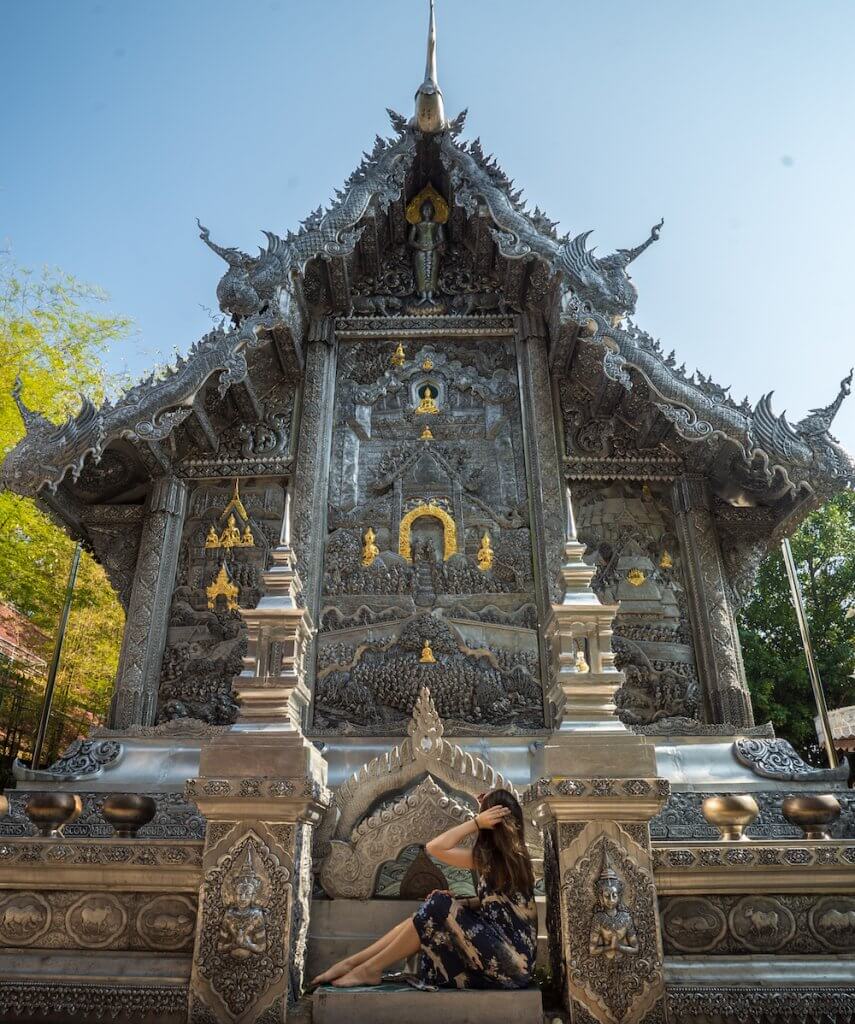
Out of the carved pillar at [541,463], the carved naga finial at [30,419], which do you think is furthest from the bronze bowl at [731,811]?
the carved naga finial at [30,419]

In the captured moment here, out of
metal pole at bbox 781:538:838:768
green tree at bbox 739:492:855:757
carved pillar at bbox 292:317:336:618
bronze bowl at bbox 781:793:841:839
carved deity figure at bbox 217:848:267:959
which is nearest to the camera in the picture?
carved deity figure at bbox 217:848:267:959

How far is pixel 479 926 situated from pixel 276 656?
1.54 metres

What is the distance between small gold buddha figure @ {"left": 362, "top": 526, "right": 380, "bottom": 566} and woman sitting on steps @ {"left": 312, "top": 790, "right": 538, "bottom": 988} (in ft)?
13.5

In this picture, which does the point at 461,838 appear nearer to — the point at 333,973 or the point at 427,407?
the point at 333,973

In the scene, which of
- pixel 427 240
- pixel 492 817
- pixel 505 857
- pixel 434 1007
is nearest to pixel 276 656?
pixel 492 817

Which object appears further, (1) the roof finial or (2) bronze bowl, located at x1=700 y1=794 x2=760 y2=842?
(1) the roof finial

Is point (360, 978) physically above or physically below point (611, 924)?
below

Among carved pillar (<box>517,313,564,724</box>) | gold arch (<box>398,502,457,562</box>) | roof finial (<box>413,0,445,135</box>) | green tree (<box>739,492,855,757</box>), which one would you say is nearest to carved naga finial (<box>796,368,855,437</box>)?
carved pillar (<box>517,313,564,724</box>)

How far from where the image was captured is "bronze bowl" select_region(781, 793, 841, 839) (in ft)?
11.2

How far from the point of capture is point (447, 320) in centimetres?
842

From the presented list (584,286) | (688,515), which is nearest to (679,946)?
(688,515)

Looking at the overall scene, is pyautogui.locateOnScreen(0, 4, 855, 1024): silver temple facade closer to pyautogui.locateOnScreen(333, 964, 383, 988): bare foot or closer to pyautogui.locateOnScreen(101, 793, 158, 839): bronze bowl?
pyautogui.locateOnScreen(333, 964, 383, 988): bare foot

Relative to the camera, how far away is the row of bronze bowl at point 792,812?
11.2 feet

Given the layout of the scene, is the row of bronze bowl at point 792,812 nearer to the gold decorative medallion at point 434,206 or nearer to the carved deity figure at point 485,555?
the carved deity figure at point 485,555
